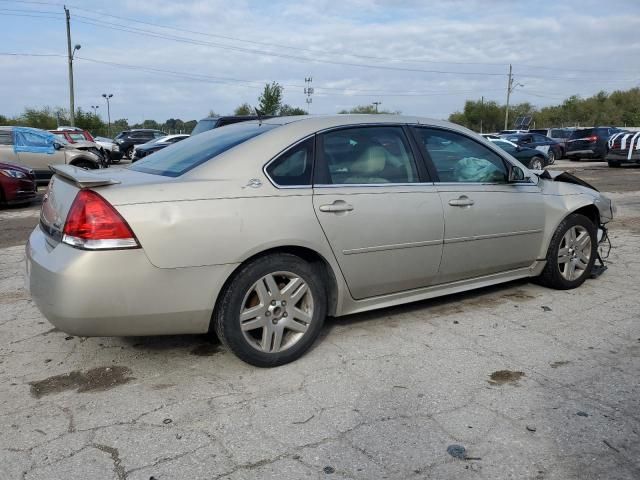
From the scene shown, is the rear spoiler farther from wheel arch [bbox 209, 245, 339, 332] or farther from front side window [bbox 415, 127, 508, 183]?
front side window [bbox 415, 127, 508, 183]

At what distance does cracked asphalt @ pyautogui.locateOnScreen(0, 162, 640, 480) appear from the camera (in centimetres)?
252

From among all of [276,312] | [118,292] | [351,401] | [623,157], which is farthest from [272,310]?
[623,157]

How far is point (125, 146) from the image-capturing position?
93.6 feet

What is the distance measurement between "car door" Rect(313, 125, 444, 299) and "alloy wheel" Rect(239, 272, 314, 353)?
341 millimetres

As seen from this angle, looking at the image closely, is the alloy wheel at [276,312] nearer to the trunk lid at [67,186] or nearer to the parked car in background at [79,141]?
the trunk lid at [67,186]

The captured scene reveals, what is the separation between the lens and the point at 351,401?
3.06m

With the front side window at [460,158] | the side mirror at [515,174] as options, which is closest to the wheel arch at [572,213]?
the side mirror at [515,174]

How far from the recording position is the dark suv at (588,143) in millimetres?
24375

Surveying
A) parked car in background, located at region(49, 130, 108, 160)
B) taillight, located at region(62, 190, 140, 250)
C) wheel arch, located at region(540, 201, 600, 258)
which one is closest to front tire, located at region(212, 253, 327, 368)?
taillight, located at region(62, 190, 140, 250)

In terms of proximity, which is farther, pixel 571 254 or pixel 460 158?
pixel 571 254

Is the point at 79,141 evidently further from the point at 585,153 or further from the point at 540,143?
the point at 585,153

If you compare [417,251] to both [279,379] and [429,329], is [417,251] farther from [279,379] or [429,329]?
[279,379]

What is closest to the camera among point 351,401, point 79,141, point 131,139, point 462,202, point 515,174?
point 351,401

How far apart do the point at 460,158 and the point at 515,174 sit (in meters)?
0.52
